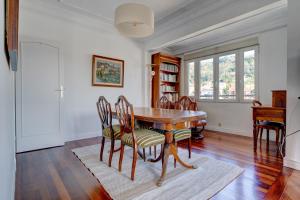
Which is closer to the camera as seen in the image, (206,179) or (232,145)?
(206,179)

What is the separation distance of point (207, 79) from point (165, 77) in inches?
46.7

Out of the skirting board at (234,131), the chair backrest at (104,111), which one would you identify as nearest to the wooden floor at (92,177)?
the chair backrest at (104,111)

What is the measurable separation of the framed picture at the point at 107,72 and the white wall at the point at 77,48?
104 millimetres

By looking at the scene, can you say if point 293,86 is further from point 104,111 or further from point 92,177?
point 92,177

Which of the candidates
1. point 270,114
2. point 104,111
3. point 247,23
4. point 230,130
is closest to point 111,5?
point 104,111

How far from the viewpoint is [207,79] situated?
14.8 ft

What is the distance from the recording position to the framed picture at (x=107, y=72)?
3624 mm

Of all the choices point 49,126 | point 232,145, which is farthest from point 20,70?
point 232,145

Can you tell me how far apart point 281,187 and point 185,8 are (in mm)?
3029

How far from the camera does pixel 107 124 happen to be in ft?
7.59

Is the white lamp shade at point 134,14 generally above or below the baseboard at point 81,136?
above

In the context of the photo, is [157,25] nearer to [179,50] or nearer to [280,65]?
[179,50]

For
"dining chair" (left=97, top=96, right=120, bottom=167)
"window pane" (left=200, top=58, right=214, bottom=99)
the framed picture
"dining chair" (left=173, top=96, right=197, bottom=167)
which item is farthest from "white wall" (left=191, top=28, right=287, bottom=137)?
"dining chair" (left=97, top=96, right=120, bottom=167)

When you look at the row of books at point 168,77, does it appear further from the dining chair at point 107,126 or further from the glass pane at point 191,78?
the dining chair at point 107,126
